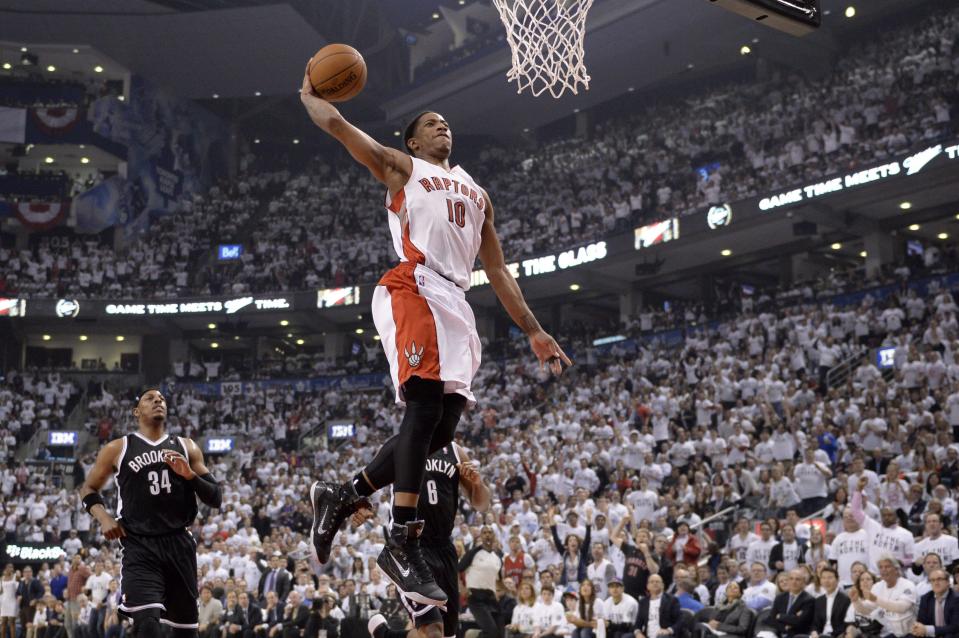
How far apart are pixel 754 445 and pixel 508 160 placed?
24.7m

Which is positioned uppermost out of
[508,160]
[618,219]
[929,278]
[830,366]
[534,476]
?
[508,160]

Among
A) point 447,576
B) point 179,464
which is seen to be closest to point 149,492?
point 179,464

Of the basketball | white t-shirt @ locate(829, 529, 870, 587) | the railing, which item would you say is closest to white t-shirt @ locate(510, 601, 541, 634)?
white t-shirt @ locate(829, 529, 870, 587)

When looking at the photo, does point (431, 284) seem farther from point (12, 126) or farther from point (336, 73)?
point (12, 126)

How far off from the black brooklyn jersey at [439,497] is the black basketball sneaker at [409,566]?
87.6 inches

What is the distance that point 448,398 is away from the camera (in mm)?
4844

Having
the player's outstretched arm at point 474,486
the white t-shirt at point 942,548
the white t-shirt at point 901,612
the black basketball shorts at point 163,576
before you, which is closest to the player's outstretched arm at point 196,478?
the black basketball shorts at point 163,576

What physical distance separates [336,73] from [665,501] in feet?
43.2

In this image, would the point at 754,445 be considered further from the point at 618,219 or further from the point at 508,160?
the point at 508,160

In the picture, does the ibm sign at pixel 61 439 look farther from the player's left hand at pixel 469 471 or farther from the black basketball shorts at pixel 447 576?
the player's left hand at pixel 469 471

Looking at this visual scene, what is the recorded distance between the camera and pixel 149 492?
727cm

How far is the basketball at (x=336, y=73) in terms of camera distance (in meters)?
4.85

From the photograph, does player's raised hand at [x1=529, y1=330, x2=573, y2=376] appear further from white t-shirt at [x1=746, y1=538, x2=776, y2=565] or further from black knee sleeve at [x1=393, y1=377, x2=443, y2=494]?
white t-shirt at [x1=746, y1=538, x2=776, y2=565]

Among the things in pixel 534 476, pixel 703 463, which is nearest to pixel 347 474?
pixel 534 476
